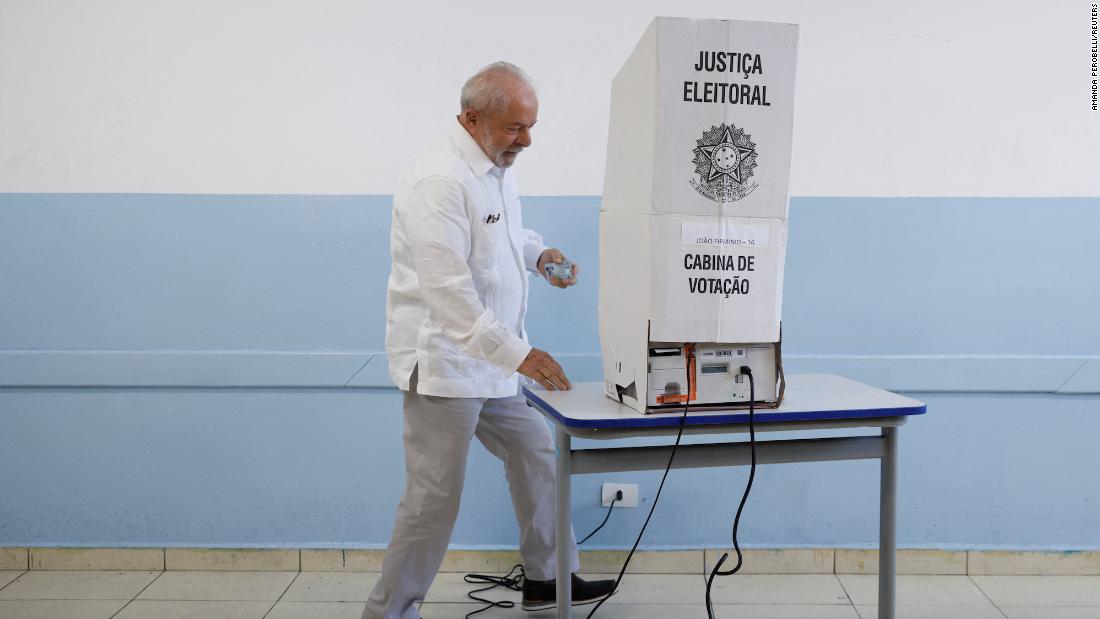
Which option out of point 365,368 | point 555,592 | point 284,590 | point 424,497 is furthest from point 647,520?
point 284,590

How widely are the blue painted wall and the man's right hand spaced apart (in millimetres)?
741

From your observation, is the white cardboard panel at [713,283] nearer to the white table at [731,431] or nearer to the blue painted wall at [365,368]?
the white table at [731,431]

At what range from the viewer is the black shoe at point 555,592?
96.1 inches

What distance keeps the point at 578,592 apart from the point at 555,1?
1.64 meters

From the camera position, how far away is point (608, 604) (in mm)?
2555

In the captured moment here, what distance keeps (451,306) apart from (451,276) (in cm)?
6

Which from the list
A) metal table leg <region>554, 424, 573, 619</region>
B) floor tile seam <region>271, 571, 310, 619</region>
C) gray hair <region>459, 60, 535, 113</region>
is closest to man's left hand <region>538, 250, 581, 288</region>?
gray hair <region>459, 60, 535, 113</region>

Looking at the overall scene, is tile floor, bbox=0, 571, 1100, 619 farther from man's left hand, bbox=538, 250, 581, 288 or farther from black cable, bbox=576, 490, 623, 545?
man's left hand, bbox=538, 250, 581, 288

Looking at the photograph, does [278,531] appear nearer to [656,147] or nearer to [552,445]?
[552,445]

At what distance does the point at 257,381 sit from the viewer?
274cm

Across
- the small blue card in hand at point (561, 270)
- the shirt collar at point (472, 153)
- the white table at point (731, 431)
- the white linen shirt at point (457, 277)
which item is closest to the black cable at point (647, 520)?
the white table at point (731, 431)

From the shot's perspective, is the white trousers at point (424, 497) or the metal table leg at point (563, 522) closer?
the metal table leg at point (563, 522)

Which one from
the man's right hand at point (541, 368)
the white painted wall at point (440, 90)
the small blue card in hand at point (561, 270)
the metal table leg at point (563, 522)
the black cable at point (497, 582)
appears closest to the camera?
the metal table leg at point (563, 522)

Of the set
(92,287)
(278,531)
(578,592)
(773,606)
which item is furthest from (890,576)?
(92,287)
